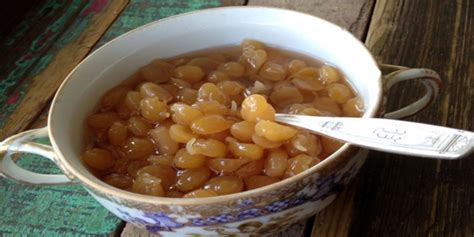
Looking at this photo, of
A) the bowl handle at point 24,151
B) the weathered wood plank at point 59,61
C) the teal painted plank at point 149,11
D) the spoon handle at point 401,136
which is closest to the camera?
the spoon handle at point 401,136

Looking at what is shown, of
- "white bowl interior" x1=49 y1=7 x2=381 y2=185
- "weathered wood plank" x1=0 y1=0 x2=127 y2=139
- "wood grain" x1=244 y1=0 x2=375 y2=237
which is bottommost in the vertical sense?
"wood grain" x1=244 y1=0 x2=375 y2=237

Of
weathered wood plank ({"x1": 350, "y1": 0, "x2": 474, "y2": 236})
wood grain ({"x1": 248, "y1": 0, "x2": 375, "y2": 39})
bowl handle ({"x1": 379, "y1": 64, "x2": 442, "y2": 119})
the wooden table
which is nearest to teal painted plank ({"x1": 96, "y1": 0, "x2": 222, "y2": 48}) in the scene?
the wooden table

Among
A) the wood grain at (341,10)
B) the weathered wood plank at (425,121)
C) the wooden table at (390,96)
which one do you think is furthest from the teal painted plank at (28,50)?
the weathered wood plank at (425,121)

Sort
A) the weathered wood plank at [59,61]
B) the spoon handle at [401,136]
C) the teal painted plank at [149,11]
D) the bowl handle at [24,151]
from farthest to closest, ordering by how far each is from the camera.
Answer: the teal painted plank at [149,11], the weathered wood plank at [59,61], the bowl handle at [24,151], the spoon handle at [401,136]

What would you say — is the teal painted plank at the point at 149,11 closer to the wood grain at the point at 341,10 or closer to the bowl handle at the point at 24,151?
the wood grain at the point at 341,10

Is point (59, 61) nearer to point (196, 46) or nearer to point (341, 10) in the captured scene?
point (196, 46)

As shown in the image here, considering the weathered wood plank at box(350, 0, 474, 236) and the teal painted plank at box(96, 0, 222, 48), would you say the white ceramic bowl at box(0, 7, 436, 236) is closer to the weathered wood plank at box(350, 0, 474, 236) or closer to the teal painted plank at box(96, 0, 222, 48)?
the weathered wood plank at box(350, 0, 474, 236)
